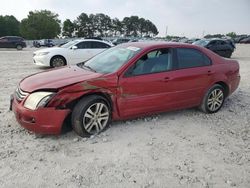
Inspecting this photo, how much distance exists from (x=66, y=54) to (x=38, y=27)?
214ft

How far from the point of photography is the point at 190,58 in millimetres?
5504

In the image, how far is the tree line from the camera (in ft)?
240

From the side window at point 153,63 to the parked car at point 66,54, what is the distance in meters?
7.82

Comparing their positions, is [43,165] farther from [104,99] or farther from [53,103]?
[104,99]

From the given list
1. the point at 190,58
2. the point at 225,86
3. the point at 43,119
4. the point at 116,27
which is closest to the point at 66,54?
the point at 190,58

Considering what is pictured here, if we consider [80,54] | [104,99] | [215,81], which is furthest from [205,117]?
[80,54]

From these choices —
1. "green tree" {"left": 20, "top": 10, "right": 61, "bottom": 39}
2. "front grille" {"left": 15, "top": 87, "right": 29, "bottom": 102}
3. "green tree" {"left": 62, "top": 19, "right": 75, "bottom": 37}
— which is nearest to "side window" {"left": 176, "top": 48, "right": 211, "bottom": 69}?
"front grille" {"left": 15, "top": 87, "right": 29, "bottom": 102}

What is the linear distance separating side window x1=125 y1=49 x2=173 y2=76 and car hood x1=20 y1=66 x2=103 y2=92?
637mm

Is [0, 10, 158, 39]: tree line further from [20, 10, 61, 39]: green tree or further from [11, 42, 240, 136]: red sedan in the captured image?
[11, 42, 240, 136]: red sedan

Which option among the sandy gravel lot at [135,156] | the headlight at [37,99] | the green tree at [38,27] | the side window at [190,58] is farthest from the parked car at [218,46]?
the green tree at [38,27]

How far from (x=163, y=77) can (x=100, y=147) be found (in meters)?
1.71

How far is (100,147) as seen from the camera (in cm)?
415

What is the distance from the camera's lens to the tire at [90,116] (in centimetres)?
427

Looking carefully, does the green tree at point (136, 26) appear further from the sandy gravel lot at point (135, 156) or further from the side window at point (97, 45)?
the sandy gravel lot at point (135, 156)
